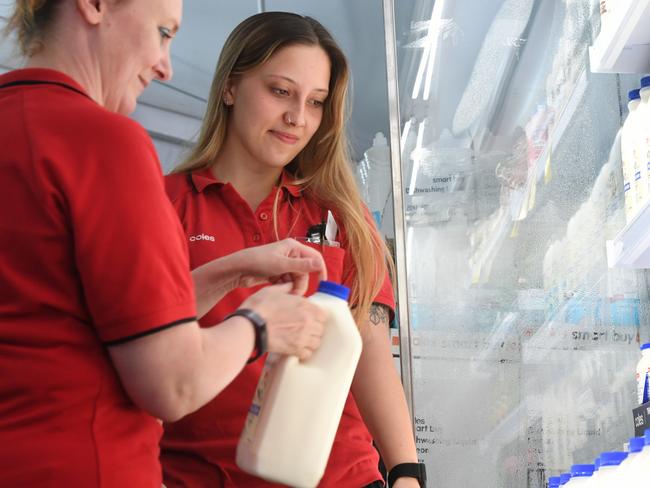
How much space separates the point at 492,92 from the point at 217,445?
1997mm

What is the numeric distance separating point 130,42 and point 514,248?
7.26 ft

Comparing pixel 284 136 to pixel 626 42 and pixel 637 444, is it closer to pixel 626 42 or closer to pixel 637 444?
pixel 626 42

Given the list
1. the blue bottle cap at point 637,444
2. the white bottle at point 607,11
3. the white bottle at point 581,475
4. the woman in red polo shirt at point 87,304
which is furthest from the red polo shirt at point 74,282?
the white bottle at point 607,11

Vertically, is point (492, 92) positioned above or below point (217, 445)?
above

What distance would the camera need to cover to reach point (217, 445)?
1.74 metres

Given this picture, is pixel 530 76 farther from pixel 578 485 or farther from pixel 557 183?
pixel 578 485

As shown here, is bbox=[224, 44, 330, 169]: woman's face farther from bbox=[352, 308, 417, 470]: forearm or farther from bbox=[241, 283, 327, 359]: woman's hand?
bbox=[241, 283, 327, 359]: woman's hand

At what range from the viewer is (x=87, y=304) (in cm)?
106

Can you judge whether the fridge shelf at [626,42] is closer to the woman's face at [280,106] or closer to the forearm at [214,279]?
the woman's face at [280,106]

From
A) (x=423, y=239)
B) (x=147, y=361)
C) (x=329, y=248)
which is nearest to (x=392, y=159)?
(x=423, y=239)

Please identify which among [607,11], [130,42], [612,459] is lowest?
[612,459]

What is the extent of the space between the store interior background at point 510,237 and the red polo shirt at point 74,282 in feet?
7.24

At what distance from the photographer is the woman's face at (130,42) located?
3.87 ft

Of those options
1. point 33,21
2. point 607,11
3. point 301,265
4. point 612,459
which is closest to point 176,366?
point 301,265
